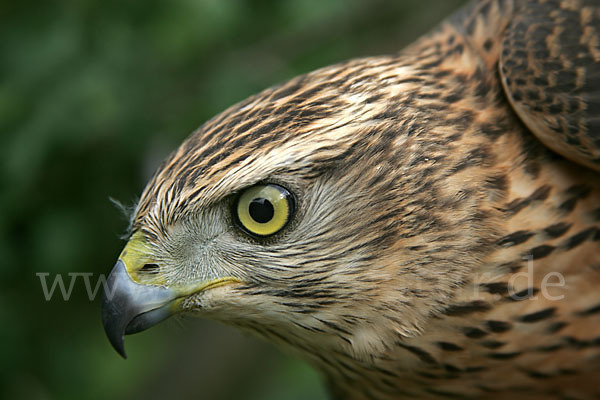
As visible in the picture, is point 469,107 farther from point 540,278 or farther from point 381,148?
point 540,278

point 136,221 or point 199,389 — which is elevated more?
point 136,221

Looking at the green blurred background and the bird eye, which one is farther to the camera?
the green blurred background

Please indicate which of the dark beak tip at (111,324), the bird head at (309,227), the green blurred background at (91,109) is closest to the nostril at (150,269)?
the bird head at (309,227)

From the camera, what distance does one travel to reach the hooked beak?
2.25 meters

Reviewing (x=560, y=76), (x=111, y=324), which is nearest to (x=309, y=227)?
(x=111, y=324)

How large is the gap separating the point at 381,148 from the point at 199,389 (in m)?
2.64

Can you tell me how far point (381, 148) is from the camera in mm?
2340

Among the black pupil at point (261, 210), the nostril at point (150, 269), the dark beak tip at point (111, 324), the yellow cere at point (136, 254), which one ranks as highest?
the black pupil at point (261, 210)

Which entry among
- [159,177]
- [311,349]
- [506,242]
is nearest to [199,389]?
[311,349]

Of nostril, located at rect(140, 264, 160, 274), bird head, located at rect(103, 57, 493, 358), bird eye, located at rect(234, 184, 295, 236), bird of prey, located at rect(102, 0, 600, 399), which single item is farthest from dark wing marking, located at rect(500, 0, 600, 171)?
nostril, located at rect(140, 264, 160, 274)

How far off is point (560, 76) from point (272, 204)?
983mm

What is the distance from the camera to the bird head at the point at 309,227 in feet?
7.39

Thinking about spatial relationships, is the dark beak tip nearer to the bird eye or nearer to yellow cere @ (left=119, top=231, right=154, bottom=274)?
yellow cere @ (left=119, top=231, right=154, bottom=274)

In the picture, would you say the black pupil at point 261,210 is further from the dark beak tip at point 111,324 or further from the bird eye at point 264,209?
the dark beak tip at point 111,324
